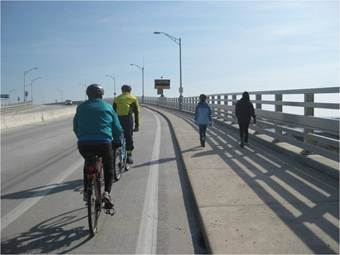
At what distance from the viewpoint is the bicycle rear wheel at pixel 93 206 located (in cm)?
646

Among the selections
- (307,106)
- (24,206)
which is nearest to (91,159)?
(24,206)

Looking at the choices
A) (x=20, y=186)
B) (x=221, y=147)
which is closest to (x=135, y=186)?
(x=20, y=186)

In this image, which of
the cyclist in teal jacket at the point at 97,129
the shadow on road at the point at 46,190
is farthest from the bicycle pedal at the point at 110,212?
the shadow on road at the point at 46,190

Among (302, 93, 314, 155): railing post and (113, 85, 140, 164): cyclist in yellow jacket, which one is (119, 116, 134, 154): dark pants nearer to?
(113, 85, 140, 164): cyclist in yellow jacket

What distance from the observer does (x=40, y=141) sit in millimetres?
20609

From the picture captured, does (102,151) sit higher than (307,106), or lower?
lower

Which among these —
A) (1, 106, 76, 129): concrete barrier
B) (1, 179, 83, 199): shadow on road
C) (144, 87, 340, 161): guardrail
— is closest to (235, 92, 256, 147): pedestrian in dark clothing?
(144, 87, 340, 161): guardrail

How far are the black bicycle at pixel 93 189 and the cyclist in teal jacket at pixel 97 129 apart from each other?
17cm

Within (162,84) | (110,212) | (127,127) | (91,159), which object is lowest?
(110,212)

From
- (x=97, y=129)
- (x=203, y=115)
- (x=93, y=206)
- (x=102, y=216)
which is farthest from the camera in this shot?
(x=203, y=115)

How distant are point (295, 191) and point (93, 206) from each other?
3395 mm

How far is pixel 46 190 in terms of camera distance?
9641 mm

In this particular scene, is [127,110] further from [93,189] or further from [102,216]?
[93,189]

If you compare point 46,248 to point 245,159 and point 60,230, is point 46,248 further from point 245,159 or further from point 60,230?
point 245,159
